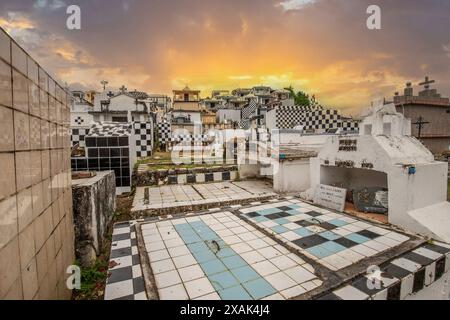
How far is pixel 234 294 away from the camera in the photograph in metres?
2.54

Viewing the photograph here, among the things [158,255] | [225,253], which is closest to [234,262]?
[225,253]

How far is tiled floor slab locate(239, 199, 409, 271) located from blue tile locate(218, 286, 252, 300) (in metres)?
1.26

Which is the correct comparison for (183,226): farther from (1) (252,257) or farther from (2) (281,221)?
(2) (281,221)

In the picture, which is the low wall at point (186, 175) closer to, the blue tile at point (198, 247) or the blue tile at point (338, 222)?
the blue tile at point (198, 247)

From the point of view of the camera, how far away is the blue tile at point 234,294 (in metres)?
2.48

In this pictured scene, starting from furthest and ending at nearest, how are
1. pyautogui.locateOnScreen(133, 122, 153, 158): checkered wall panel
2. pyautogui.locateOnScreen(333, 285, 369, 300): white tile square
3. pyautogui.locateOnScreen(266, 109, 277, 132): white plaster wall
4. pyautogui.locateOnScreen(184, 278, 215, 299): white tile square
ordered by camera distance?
pyautogui.locateOnScreen(266, 109, 277, 132): white plaster wall < pyautogui.locateOnScreen(133, 122, 153, 158): checkered wall panel < pyautogui.locateOnScreen(184, 278, 215, 299): white tile square < pyautogui.locateOnScreen(333, 285, 369, 300): white tile square

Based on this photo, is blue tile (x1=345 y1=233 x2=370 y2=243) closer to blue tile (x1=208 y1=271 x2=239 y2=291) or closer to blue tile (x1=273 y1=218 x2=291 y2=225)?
blue tile (x1=273 y1=218 x2=291 y2=225)

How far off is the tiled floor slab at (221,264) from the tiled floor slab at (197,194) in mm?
1351

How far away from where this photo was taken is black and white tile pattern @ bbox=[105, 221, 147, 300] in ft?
8.54

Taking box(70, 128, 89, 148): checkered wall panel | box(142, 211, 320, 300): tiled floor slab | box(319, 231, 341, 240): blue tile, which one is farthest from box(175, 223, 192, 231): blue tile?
box(70, 128, 89, 148): checkered wall panel

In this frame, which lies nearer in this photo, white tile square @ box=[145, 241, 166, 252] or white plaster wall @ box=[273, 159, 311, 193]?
white tile square @ box=[145, 241, 166, 252]
